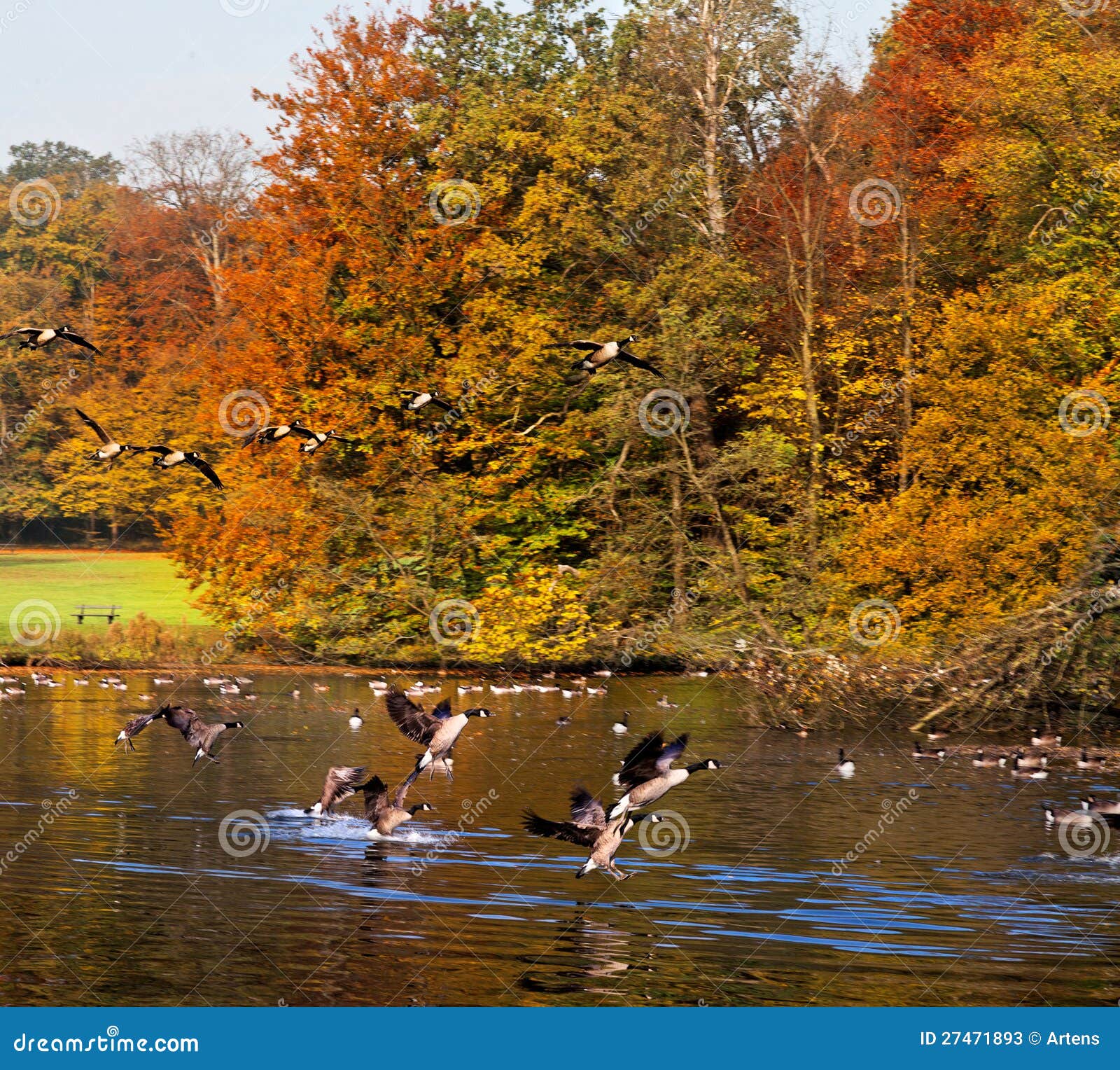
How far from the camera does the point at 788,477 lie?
129 ft

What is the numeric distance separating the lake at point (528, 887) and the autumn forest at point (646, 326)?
12.6 m

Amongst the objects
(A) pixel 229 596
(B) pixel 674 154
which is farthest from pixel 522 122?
(A) pixel 229 596

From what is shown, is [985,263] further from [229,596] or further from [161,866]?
[161,866]

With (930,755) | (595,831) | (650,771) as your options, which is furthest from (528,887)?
(930,755)

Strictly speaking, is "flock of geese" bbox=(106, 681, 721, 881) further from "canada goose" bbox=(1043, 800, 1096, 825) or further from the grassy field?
the grassy field

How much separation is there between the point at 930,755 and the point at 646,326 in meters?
17.9

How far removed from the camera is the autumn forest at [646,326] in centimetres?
3675

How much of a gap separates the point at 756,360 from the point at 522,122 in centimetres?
913

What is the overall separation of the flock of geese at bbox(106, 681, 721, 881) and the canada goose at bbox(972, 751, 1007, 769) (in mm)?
6940

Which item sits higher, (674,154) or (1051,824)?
(674,154)

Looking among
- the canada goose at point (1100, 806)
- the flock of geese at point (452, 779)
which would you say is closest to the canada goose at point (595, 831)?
the flock of geese at point (452, 779)

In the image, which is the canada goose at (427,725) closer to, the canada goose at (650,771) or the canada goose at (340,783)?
the canada goose at (340,783)

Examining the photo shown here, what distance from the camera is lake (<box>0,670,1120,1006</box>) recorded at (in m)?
12.5

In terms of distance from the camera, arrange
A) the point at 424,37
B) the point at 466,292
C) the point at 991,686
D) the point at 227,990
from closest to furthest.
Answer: the point at 227,990
the point at 991,686
the point at 466,292
the point at 424,37
